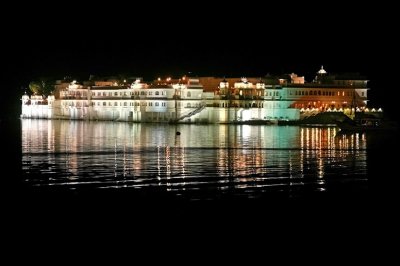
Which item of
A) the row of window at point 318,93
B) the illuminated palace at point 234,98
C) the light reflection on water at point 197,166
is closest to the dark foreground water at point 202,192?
the light reflection on water at point 197,166

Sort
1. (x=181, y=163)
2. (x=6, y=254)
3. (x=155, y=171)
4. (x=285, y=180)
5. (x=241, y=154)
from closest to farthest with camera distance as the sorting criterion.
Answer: (x=6, y=254), (x=285, y=180), (x=155, y=171), (x=181, y=163), (x=241, y=154)

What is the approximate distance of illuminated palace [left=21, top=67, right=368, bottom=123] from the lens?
250ft

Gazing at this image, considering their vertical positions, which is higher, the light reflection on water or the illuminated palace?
the illuminated palace

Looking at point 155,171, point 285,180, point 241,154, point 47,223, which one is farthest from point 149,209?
point 241,154

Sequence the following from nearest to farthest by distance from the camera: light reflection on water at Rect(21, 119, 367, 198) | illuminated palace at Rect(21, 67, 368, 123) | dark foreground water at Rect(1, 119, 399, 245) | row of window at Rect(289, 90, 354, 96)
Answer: dark foreground water at Rect(1, 119, 399, 245), light reflection on water at Rect(21, 119, 367, 198), illuminated palace at Rect(21, 67, 368, 123), row of window at Rect(289, 90, 354, 96)

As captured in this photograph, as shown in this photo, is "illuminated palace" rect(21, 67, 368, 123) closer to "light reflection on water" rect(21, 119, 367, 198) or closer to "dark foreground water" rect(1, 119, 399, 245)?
"light reflection on water" rect(21, 119, 367, 198)

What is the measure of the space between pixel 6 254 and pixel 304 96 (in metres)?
67.5

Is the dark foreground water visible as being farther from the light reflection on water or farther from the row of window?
the row of window

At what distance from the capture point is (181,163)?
26.7 metres

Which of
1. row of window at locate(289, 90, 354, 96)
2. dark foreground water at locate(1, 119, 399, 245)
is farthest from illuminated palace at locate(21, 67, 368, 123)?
dark foreground water at locate(1, 119, 399, 245)

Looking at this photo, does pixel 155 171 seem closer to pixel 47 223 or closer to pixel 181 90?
pixel 47 223

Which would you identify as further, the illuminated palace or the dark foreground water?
the illuminated palace

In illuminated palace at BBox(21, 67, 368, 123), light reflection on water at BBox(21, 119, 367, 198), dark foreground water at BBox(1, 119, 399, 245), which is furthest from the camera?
illuminated palace at BBox(21, 67, 368, 123)

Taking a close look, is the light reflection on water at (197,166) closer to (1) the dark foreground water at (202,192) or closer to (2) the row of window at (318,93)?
(1) the dark foreground water at (202,192)
